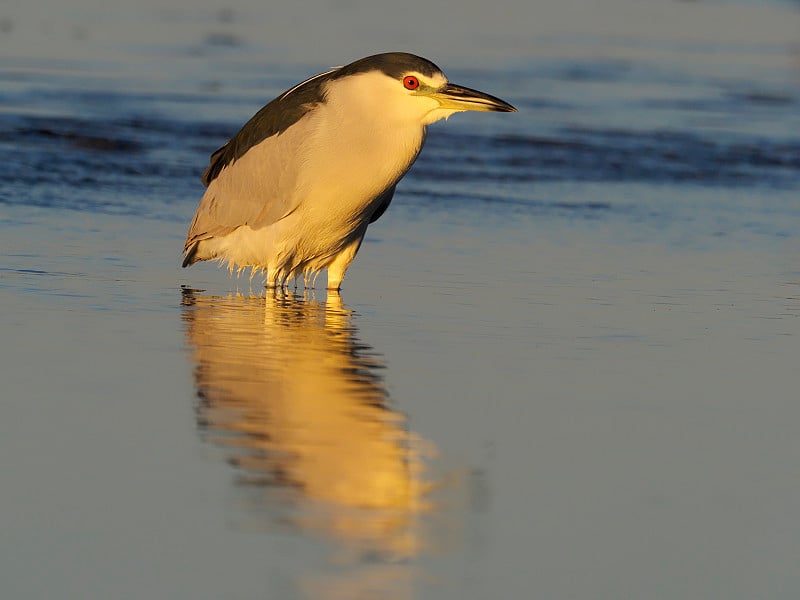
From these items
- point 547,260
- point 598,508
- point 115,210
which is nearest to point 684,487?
point 598,508

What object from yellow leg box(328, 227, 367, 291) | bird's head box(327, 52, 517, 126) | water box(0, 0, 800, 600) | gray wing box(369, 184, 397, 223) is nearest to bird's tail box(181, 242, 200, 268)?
water box(0, 0, 800, 600)

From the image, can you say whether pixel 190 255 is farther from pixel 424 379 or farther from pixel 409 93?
pixel 424 379

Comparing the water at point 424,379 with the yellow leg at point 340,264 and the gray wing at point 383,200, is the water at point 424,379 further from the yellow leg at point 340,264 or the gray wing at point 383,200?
the gray wing at point 383,200

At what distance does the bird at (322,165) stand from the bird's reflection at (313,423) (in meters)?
0.68

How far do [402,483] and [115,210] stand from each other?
677 cm

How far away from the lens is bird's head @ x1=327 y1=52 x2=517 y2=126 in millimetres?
8375

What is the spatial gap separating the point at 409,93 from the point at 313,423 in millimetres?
2907

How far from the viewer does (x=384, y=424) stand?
600 cm

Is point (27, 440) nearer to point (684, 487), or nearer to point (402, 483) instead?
point (402, 483)

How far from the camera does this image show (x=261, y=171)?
29.8 feet

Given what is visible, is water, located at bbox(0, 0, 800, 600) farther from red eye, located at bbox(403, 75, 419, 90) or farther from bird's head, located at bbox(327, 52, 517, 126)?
red eye, located at bbox(403, 75, 419, 90)

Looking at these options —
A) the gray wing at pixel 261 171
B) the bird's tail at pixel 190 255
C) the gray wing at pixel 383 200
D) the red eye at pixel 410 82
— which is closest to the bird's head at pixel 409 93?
the red eye at pixel 410 82

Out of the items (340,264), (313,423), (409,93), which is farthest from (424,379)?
(340,264)

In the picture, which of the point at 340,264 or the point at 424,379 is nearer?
the point at 424,379
